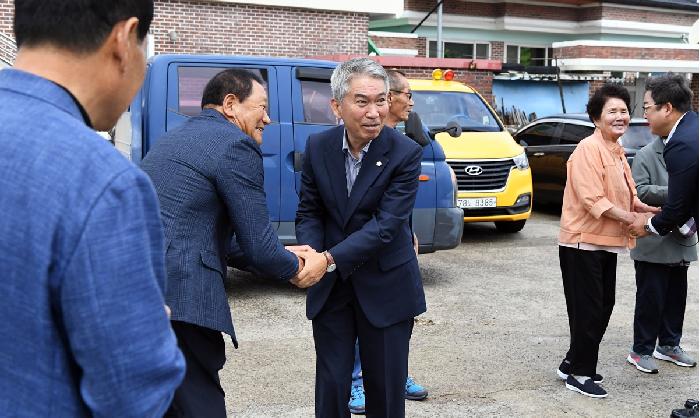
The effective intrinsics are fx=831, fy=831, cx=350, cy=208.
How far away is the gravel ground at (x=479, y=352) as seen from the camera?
5047mm

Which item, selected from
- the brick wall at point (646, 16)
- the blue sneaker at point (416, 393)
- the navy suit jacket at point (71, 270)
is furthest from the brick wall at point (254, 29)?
the navy suit jacket at point (71, 270)

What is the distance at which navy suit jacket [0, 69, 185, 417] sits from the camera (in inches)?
53.9

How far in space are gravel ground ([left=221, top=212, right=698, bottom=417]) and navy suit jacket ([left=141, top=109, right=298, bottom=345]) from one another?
1.97 meters

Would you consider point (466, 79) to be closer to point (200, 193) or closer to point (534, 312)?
point (534, 312)

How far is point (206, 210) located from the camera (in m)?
3.02

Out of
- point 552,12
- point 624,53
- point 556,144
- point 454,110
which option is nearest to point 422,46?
point 552,12

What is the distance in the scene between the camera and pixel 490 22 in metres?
26.6

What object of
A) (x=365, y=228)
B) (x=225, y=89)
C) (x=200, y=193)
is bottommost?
(x=365, y=228)

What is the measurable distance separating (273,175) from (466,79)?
43.8ft

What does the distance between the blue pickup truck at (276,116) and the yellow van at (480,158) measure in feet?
9.42

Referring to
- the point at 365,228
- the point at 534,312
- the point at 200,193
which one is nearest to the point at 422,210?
the point at 534,312

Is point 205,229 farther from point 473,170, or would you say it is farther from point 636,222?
point 473,170

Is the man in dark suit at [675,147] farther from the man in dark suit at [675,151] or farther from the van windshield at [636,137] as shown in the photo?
the van windshield at [636,137]

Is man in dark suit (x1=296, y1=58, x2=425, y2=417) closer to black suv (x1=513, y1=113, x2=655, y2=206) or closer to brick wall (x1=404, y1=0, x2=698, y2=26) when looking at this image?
black suv (x1=513, y1=113, x2=655, y2=206)
